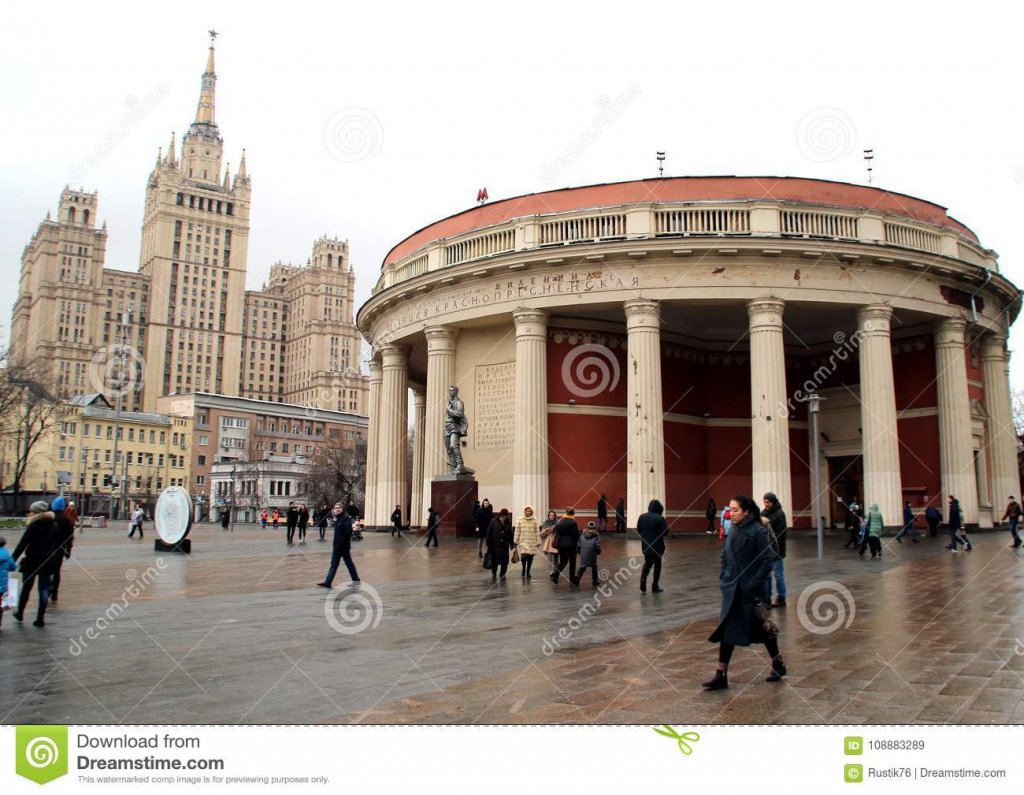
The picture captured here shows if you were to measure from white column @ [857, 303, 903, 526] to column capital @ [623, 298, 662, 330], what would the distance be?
7.00m

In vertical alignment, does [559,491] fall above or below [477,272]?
below

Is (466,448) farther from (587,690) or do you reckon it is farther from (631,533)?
(587,690)

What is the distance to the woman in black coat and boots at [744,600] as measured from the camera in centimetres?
592

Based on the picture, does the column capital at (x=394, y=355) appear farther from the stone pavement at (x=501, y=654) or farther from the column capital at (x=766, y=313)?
the stone pavement at (x=501, y=654)

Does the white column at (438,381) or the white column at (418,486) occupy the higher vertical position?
the white column at (438,381)

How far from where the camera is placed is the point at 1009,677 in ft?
19.5

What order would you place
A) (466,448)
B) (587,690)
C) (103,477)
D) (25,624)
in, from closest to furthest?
(587,690), (25,624), (466,448), (103,477)

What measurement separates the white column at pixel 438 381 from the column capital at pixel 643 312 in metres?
7.71

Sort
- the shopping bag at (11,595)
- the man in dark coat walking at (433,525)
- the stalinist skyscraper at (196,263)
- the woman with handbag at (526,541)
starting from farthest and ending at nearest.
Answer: the stalinist skyscraper at (196,263) → the man in dark coat walking at (433,525) → the woman with handbag at (526,541) → the shopping bag at (11,595)

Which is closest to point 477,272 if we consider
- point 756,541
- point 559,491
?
point 559,491

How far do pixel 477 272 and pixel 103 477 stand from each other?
250ft
